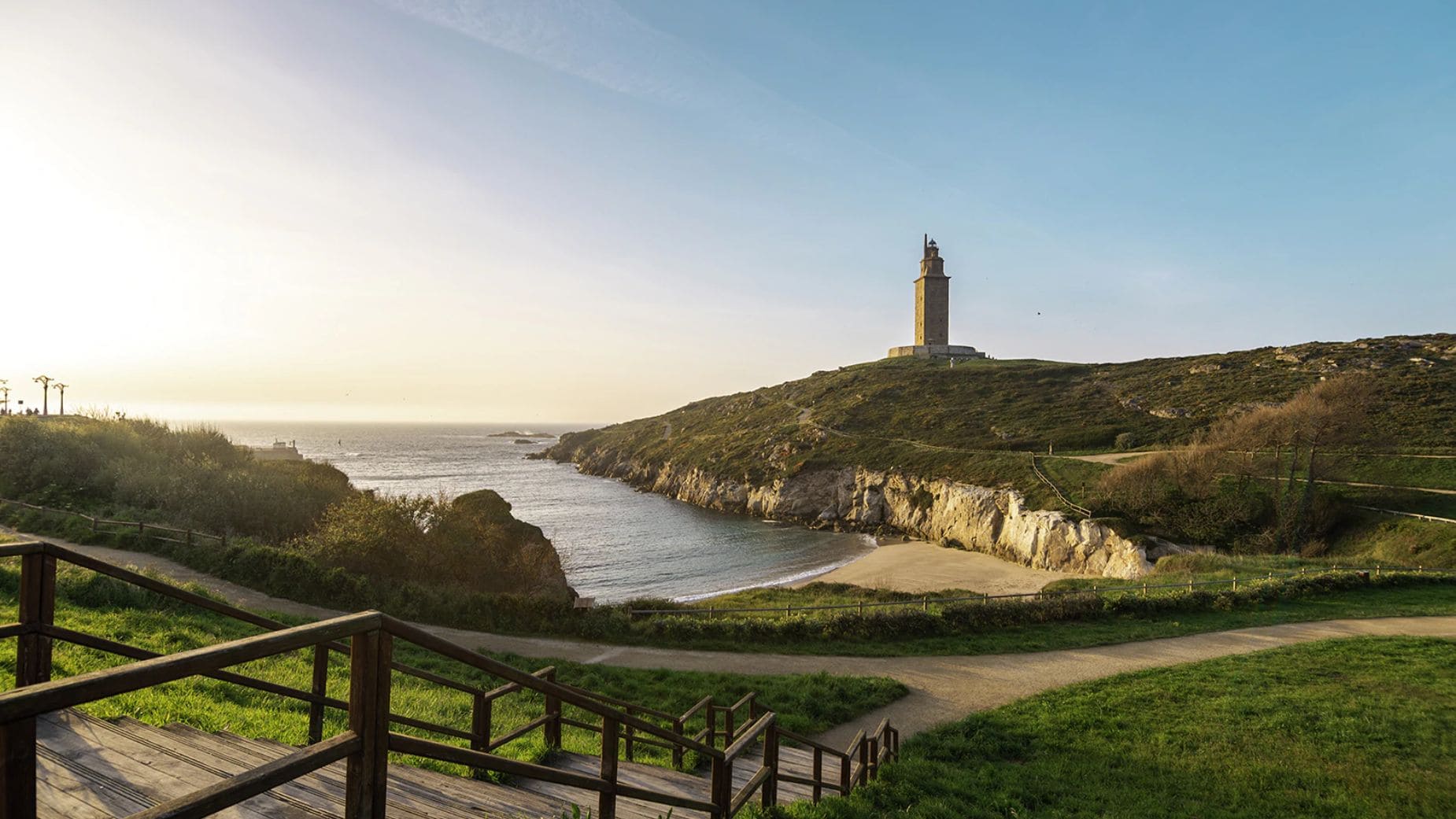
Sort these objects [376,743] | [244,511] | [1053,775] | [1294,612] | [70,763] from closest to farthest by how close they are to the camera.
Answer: [376,743], [70,763], [1053,775], [1294,612], [244,511]

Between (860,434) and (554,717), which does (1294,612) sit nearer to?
(554,717)

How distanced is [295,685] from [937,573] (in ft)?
132

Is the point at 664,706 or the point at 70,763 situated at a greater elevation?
the point at 70,763

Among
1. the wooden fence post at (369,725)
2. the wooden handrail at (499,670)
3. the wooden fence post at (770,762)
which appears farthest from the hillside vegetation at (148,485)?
the wooden fence post at (369,725)

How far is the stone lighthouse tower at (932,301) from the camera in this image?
4779 inches

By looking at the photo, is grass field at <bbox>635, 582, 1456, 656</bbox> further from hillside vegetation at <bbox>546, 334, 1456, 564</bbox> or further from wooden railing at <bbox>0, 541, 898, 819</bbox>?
wooden railing at <bbox>0, 541, 898, 819</bbox>

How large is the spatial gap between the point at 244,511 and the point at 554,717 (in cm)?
2947

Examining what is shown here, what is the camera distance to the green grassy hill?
59.3 metres

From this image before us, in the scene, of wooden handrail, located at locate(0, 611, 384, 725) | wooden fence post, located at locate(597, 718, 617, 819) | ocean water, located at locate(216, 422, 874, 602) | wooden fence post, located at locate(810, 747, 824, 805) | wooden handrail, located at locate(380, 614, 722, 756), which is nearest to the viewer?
wooden handrail, located at locate(0, 611, 384, 725)

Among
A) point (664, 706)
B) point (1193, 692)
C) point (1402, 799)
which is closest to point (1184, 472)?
point (1193, 692)

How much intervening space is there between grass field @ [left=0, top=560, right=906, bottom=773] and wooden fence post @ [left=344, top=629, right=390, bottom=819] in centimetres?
475

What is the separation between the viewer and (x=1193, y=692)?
15.0 metres

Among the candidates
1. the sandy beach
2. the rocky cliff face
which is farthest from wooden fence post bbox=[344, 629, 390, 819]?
the rocky cliff face

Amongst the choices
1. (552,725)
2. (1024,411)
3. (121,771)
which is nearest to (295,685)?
(552,725)
